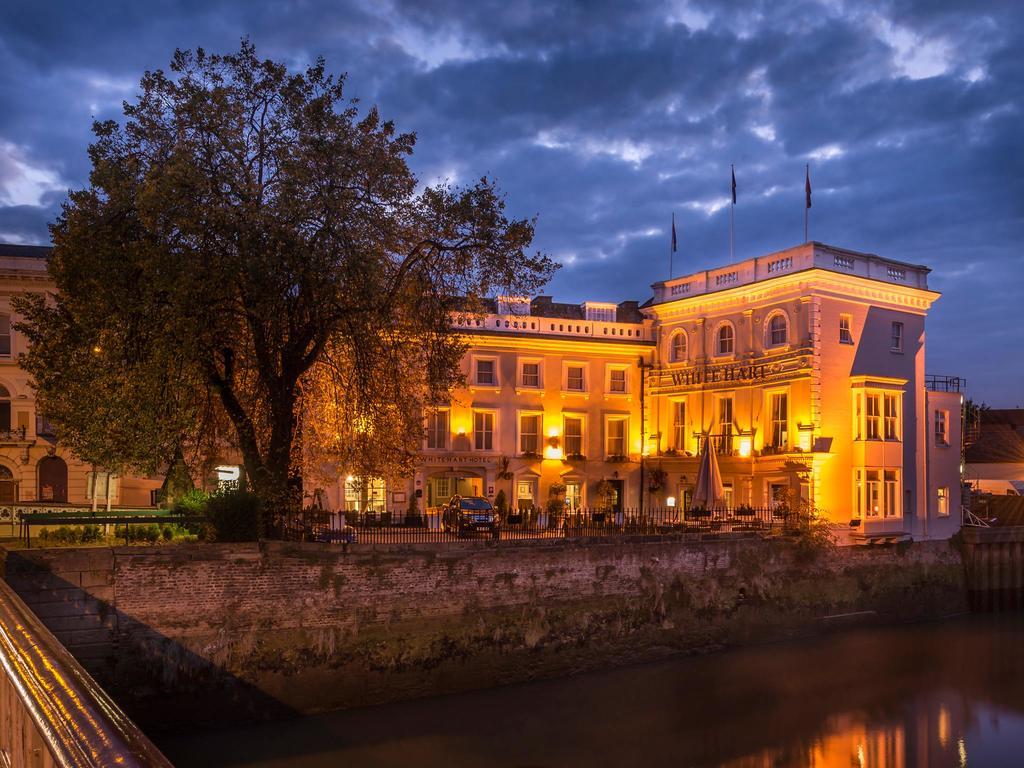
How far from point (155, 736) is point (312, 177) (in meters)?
12.9

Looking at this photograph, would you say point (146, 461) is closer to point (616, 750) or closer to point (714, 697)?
point (616, 750)

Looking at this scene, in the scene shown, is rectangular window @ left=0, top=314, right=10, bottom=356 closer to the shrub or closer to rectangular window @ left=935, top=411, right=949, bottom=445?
the shrub

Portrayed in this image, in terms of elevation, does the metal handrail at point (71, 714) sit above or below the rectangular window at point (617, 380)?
below

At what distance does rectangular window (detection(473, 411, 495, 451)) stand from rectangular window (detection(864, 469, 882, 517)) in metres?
16.6

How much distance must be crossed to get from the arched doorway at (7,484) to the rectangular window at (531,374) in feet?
73.9

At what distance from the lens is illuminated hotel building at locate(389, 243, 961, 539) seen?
116 feet

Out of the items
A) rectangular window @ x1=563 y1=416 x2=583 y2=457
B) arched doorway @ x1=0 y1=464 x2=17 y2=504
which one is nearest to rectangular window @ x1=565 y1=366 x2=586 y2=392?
rectangular window @ x1=563 y1=416 x2=583 y2=457

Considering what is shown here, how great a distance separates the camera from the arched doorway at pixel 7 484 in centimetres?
3534

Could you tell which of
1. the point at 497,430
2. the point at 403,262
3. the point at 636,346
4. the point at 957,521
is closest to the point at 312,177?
the point at 403,262

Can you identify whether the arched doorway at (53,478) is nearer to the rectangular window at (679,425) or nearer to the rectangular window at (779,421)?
the rectangular window at (679,425)

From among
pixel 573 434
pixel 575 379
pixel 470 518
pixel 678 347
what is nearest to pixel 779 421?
pixel 678 347

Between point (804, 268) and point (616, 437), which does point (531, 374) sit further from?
point (804, 268)

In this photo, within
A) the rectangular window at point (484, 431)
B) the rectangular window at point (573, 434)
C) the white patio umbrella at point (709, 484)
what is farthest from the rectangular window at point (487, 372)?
the white patio umbrella at point (709, 484)

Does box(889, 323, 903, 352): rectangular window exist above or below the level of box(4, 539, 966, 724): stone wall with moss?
above
